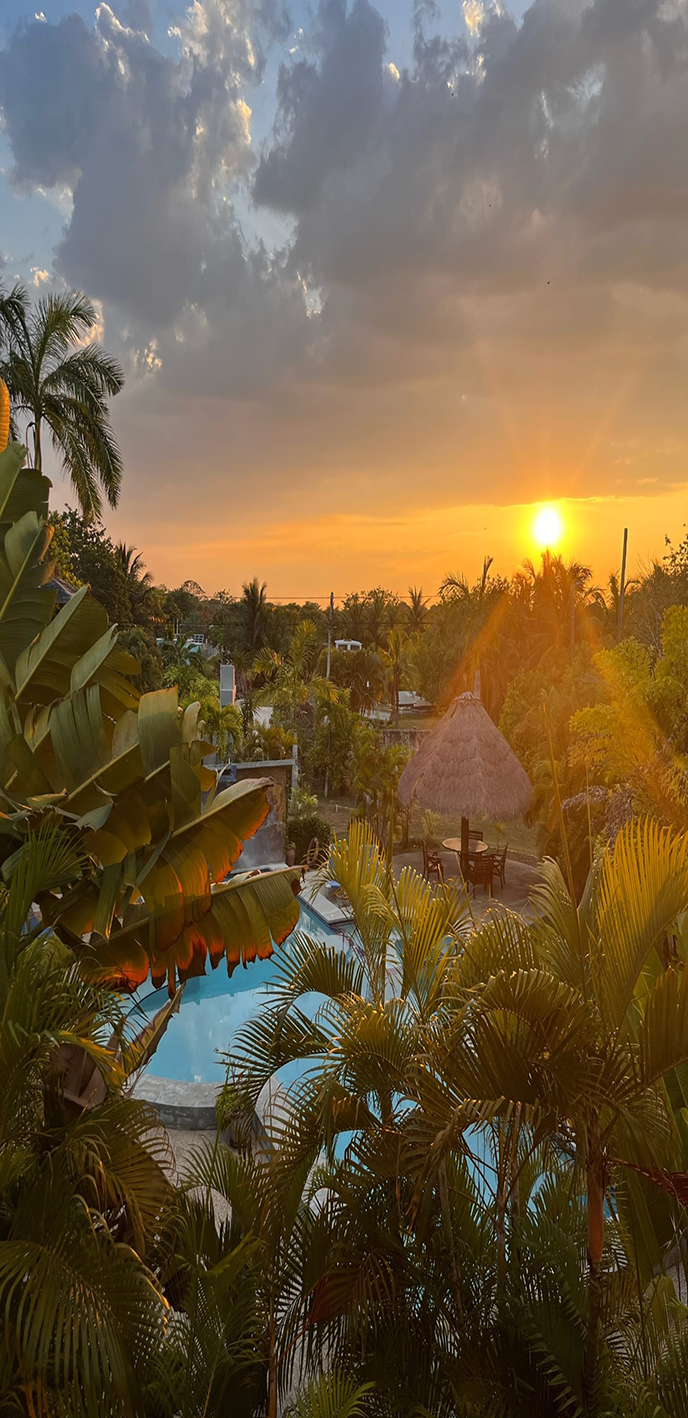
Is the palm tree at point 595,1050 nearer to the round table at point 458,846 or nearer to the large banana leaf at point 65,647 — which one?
the large banana leaf at point 65,647

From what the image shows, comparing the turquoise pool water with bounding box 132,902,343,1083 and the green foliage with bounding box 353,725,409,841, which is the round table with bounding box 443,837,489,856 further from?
the green foliage with bounding box 353,725,409,841

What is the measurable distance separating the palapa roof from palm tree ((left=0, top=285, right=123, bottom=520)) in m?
9.11

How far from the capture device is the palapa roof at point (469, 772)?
10.8 m

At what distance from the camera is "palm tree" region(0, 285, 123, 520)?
1430 centimetres

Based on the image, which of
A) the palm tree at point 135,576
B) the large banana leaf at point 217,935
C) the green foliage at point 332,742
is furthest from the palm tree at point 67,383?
the large banana leaf at point 217,935

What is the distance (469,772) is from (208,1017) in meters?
4.83

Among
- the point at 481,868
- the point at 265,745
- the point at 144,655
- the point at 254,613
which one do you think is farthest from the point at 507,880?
the point at 254,613

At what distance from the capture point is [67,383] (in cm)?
1485

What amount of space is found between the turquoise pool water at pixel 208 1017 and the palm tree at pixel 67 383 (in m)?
9.65

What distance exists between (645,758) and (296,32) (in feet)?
43.1

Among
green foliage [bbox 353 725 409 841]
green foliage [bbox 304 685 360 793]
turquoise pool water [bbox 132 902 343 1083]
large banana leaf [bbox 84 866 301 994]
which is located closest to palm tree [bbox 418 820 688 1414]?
large banana leaf [bbox 84 866 301 994]

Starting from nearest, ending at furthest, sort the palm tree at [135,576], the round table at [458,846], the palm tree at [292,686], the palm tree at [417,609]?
the round table at [458,846]
the palm tree at [292,686]
the palm tree at [135,576]
the palm tree at [417,609]

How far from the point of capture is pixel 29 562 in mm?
3982

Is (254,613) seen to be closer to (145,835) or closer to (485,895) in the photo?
(485,895)
